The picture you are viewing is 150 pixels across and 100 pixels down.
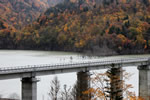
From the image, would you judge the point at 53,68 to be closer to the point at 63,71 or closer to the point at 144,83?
the point at 63,71

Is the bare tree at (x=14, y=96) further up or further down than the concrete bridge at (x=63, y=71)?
further down

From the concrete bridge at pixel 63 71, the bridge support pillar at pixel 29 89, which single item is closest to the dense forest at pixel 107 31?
the concrete bridge at pixel 63 71

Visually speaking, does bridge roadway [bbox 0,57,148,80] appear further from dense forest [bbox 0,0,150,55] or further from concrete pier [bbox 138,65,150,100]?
dense forest [bbox 0,0,150,55]

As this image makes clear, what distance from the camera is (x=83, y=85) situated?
43406 millimetres

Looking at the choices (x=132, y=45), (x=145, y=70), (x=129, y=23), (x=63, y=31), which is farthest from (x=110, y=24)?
(x=145, y=70)

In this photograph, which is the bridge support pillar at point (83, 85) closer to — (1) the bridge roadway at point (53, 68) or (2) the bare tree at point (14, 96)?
(1) the bridge roadway at point (53, 68)

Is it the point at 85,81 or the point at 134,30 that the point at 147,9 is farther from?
the point at 85,81

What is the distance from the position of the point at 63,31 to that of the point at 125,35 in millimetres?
53235

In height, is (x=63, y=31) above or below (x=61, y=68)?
above

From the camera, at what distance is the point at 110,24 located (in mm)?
→ 164625

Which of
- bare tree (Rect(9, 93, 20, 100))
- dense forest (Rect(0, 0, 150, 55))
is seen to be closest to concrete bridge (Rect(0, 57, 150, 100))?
bare tree (Rect(9, 93, 20, 100))

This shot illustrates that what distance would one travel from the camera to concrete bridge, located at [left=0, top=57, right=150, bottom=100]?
36.5m

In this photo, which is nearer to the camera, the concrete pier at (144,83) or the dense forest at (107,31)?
the concrete pier at (144,83)

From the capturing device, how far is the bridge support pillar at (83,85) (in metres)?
40.5
